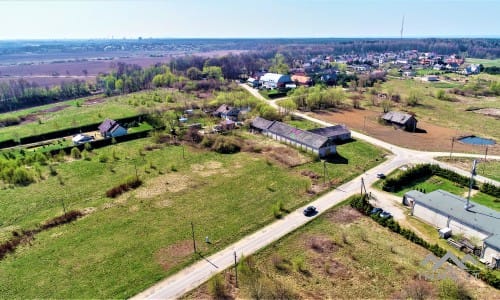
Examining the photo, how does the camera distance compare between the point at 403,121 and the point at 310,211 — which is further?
the point at 403,121

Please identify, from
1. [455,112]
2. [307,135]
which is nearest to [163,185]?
[307,135]

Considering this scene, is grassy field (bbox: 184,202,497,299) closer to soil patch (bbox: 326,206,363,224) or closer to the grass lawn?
soil patch (bbox: 326,206,363,224)

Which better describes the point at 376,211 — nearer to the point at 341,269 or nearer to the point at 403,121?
the point at 341,269

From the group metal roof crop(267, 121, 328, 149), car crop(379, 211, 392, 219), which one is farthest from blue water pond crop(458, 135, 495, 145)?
car crop(379, 211, 392, 219)

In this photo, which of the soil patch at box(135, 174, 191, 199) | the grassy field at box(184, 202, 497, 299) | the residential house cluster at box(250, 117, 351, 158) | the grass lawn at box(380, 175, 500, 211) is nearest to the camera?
the grassy field at box(184, 202, 497, 299)

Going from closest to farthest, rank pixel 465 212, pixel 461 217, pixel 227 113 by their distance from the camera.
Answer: pixel 461 217, pixel 465 212, pixel 227 113

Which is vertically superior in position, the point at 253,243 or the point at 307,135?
the point at 307,135

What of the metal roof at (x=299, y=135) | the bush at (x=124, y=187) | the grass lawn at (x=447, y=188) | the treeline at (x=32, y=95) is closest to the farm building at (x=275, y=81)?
the metal roof at (x=299, y=135)
